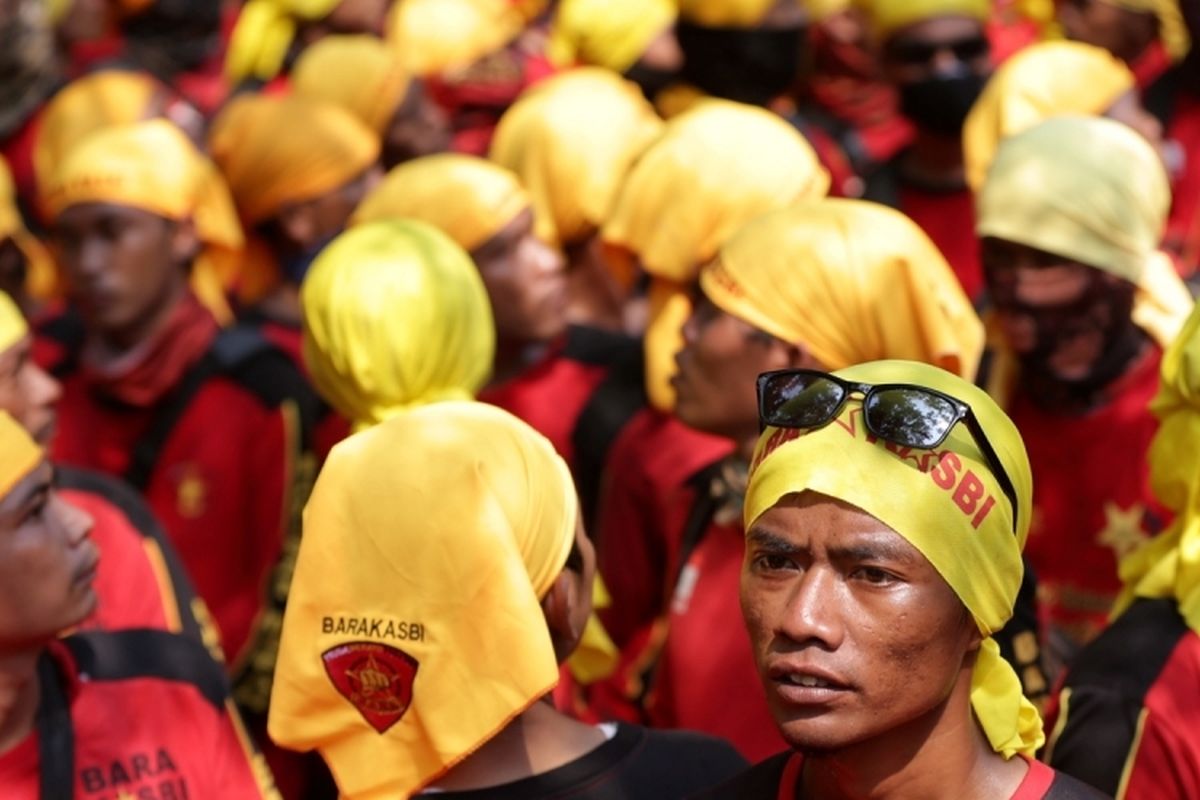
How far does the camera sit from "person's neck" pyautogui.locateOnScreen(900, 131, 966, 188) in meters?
7.96

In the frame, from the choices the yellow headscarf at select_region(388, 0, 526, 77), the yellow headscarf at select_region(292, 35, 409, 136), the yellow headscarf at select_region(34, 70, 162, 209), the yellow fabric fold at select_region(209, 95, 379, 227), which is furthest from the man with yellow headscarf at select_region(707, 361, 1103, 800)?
the yellow headscarf at select_region(388, 0, 526, 77)

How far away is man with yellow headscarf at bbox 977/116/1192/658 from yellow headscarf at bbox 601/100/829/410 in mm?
674

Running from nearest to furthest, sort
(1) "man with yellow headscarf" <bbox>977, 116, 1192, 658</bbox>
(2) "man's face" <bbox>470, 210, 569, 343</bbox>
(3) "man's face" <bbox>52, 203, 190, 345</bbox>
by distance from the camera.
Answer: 1. (1) "man with yellow headscarf" <bbox>977, 116, 1192, 658</bbox>
2. (2) "man's face" <bbox>470, 210, 569, 343</bbox>
3. (3) "man's face" <bbox>52, 203, 190, 345</bbox>

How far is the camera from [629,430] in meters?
5.97

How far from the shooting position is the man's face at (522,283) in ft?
21.0

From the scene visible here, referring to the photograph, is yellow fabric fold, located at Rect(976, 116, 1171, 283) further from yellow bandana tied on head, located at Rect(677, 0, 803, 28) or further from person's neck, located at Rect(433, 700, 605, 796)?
yellow bandana tied on head, located at Rect(677, 0, 803, 28)

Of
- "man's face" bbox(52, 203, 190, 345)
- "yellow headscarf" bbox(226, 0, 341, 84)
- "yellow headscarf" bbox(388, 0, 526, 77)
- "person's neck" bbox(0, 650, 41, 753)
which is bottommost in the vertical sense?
"yellow headscarf" bbox(226, 0, 341, 84)

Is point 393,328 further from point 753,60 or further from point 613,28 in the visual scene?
point 613,28

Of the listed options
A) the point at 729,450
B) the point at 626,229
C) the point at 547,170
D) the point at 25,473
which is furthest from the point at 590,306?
the point at 25,473

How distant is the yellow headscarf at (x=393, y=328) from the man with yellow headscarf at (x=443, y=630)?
1.72m

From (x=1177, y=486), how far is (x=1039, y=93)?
3364 millimetres

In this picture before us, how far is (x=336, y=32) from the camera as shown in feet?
37.1

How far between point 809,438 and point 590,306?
4.59 metres

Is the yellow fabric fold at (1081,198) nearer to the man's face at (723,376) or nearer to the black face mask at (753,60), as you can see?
the man's face at (723,376)
